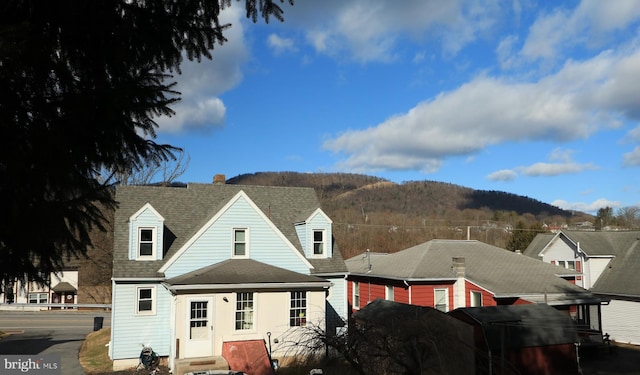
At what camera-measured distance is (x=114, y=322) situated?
68.9ft

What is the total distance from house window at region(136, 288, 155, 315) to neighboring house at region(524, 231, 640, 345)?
24387 millimetres

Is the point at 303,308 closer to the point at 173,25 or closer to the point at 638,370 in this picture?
the point at 638,370

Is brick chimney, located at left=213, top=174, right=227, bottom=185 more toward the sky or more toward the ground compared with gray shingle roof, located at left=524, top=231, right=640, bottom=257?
more toward the sky

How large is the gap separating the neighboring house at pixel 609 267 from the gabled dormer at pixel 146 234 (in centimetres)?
2430

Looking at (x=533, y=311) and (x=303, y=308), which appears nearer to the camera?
(x=533, y=311)

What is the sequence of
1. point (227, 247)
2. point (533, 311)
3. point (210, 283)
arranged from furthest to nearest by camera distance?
point (227, 247) → point (210, 283) → point (533, 311)

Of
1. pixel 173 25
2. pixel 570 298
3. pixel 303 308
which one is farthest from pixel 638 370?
pixel 173 25

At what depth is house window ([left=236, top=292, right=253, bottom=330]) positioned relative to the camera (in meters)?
20.5

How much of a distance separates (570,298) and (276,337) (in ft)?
48.1

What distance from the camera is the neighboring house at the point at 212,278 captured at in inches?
789

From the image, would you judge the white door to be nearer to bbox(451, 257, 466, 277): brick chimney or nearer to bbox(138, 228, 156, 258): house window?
bbox(138, 228, 156, 258): house window

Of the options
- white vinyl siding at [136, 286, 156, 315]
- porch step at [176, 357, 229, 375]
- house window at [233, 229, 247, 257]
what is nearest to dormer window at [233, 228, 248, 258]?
house window at [233, 229, 247, 257]

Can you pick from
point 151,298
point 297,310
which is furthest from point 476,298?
point 151,298

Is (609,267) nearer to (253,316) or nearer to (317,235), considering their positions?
(317,235)
